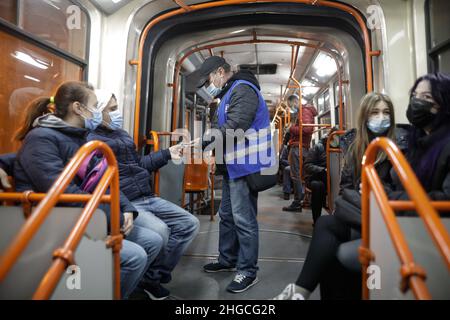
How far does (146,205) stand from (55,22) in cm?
188

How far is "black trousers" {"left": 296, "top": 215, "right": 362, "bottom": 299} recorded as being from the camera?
58.4 inches

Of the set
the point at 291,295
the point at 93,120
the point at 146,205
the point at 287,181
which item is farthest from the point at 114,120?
the point at 287,181

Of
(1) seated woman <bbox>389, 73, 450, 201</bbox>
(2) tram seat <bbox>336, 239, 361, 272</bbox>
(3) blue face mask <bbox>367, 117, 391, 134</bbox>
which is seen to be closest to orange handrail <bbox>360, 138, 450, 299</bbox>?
(2) tram seat <bbox>336, 239, 361, 272</bbox>

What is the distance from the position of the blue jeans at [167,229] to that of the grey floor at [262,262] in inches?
8.7

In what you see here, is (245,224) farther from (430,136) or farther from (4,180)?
(4,180)

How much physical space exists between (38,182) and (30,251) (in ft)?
1.89

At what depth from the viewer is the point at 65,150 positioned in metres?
1.58

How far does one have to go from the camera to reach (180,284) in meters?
2.30

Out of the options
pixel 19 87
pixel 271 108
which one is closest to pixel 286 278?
pixel 19 87

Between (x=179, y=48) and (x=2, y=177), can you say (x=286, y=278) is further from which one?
(x=179, y=48)

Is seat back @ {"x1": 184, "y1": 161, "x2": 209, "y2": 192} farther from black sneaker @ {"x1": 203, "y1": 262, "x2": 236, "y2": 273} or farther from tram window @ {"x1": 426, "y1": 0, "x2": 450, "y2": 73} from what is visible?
tram window @ {"x1": 426, "y1": 0, "x2": 450, "y2": 73}

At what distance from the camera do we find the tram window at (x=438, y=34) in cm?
230

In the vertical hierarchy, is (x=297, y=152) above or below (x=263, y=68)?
below

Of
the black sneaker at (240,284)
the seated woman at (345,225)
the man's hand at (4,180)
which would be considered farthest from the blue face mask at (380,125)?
the man's hand at (4,180)
